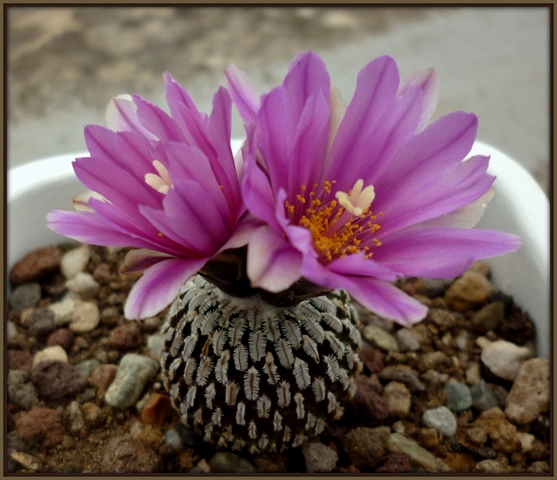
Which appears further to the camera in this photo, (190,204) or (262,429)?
(262,429)

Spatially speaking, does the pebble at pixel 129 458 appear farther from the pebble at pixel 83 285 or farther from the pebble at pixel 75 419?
the pebble at pixel 83 285

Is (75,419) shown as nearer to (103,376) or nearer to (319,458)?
(103,376)

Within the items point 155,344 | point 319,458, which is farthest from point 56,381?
point 319,458

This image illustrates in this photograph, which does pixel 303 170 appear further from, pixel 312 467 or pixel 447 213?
pixel 312 467

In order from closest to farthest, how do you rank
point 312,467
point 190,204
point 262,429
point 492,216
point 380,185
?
point 190,204, point 380,185, point 262,429, point 312,467, point 492,216

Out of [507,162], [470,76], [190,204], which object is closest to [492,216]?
[507,162]

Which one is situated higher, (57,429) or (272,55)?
(272,55)
